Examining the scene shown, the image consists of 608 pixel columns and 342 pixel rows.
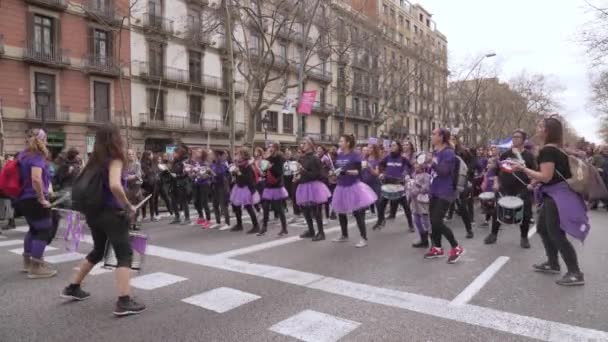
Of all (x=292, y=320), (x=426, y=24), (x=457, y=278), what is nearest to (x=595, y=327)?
(x=457, y=278)

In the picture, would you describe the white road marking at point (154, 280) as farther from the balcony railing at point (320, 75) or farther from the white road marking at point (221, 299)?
the balcony railing at point (320, 75)

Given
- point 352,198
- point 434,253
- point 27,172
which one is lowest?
point 434,253

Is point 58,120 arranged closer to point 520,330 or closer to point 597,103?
point 520,330

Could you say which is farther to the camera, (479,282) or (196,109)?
(196,109)

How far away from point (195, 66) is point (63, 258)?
3026 cm

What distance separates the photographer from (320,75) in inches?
1861

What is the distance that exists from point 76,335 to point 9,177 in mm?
2965

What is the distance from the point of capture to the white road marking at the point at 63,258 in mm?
6699

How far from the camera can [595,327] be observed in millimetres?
3977

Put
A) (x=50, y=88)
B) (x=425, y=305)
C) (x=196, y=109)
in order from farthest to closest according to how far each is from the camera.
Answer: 1. (x=196, y=109)
2. (x=50, y=88)
3. (x=425, y=305)

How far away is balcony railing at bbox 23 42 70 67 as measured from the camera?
25395 mm

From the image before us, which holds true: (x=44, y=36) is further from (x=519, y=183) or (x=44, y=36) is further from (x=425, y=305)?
(x=425, y=305)

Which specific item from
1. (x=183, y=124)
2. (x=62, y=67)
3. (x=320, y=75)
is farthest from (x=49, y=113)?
(x=320, y=75)

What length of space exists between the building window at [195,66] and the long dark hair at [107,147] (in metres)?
31.9
